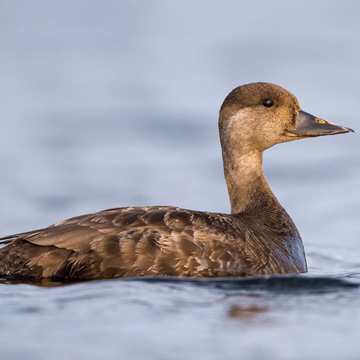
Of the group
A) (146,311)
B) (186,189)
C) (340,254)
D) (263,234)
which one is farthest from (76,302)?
(186,189)

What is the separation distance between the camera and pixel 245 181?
23.2ft

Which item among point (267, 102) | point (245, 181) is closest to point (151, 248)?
point (245, 181)

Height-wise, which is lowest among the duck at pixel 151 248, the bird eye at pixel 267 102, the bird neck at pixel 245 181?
the duck at pixel 151 248

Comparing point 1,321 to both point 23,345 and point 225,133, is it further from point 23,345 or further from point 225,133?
point 225,133

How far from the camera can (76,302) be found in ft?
15.8

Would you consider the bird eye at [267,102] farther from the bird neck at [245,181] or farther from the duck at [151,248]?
the duck at [151,248]

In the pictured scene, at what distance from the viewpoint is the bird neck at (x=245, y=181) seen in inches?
277

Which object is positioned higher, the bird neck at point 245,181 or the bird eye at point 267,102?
the bird eye at point 267,102

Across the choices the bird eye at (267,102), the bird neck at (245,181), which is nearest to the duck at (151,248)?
the bird neck at (245,181)

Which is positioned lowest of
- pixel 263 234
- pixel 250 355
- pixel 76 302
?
pixel 250 355

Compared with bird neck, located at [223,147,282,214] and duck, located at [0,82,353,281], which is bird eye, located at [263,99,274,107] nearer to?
bird neck, located at [223,147,282,214]

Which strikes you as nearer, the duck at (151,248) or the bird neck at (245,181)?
the duck at (151,248)

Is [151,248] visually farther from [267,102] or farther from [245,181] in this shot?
[267,102]

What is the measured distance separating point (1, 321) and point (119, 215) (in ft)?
4.76
